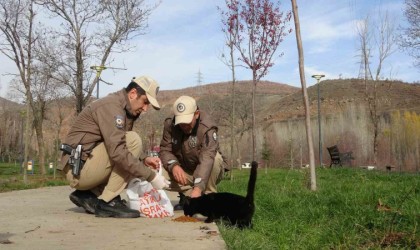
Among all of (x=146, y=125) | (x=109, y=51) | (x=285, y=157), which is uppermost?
(x=109, y=51)

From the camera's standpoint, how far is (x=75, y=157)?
4.18 metres

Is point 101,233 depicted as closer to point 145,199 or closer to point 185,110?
point 145,199

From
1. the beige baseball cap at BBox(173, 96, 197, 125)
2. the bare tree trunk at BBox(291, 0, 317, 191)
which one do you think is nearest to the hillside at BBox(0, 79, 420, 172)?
the bare tree trunk at BBox(291, 0, 317, 191)

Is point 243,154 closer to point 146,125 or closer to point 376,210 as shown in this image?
point 146,125

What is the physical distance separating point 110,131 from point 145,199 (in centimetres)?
79

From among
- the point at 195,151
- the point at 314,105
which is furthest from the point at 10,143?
the point at 195,151

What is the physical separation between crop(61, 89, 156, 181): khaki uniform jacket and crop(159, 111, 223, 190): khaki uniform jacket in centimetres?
58

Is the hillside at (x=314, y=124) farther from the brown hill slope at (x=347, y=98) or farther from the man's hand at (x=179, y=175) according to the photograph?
the man's hand at (x=179, y=175)

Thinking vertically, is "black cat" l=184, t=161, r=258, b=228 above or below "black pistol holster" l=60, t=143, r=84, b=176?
below

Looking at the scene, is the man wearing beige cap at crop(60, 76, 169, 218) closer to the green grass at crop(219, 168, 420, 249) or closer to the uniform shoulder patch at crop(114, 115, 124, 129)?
the uniform shoulder patch at crop(114, 115, 124, 129)

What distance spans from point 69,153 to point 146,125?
99.0 feet

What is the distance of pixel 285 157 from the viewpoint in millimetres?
30156

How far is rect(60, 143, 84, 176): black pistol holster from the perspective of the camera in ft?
13.7

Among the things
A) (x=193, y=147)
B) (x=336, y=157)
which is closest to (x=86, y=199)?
(x=193, y=147)
